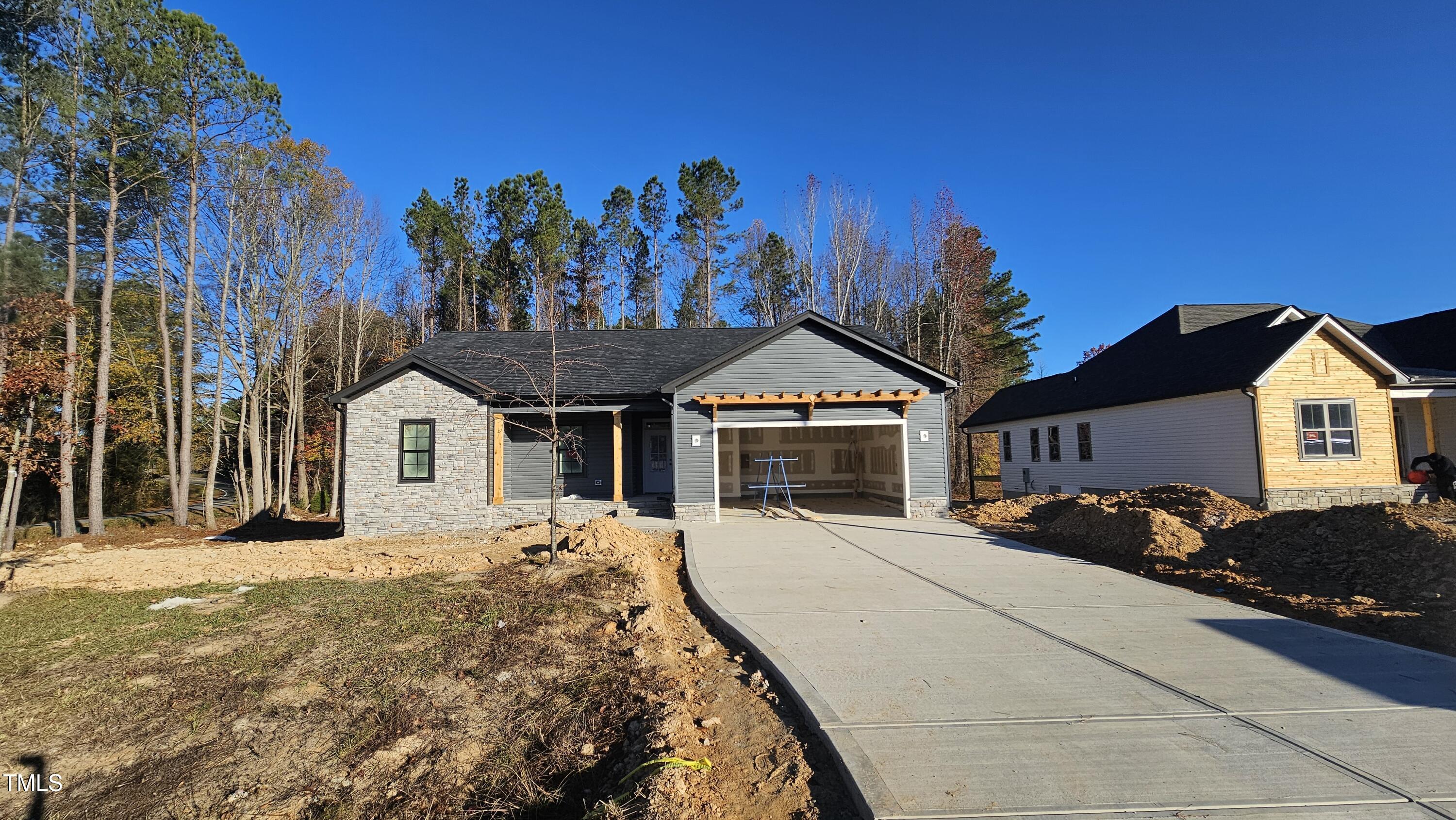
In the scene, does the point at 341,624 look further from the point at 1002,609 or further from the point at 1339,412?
the point at 1339,412

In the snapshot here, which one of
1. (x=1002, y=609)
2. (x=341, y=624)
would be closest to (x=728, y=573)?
(x=1002, y=609)

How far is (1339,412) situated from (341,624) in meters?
21.1

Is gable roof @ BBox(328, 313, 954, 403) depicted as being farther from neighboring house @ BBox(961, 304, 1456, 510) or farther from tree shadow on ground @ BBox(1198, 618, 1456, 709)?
tree shadow on ground @ BBox(1198, 618, 1456, 709)

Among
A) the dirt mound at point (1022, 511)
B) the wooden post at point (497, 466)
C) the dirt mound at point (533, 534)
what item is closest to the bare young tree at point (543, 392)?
the wooden post at point (497, 466)

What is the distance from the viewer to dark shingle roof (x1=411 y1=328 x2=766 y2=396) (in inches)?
623

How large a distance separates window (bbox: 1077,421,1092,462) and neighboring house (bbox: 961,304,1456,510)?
0.04 meters

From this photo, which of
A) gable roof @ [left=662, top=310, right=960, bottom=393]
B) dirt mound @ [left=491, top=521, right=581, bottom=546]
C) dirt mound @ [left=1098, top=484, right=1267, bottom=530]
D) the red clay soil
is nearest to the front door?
gable roof @ [left=662, top=310, right=960, bottom=393]

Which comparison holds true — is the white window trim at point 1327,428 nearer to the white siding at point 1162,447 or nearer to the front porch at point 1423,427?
the white siding at point 1162,447

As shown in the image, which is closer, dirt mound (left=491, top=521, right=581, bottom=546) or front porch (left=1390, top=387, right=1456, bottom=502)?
dirt mound (left=491, top=521, right=581, bottom=546)

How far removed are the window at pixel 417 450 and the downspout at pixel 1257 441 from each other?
761 inches

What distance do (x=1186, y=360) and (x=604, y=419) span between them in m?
17.1

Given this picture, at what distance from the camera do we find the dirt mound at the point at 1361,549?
7383 mm

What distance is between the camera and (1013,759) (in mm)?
3410

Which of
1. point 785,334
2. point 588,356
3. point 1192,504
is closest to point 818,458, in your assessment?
point 785,334
